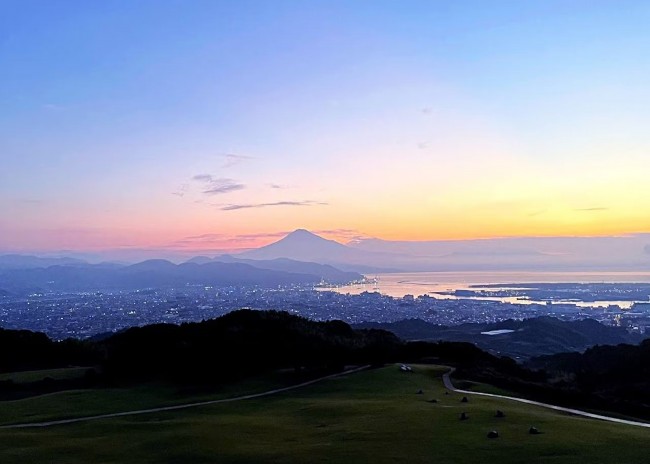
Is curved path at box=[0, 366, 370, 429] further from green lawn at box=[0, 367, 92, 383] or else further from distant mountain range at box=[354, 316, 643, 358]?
distant mountain range at box=[354, 316, 643, 358]

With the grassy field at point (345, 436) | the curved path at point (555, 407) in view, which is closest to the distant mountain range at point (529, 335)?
the curved path at point (555, 407)

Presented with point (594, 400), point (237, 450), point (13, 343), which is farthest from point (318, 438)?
point (13, 343)

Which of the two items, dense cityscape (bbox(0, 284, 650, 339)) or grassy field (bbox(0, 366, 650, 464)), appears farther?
dense cityscape (bbox(0, 284, 650, 339))

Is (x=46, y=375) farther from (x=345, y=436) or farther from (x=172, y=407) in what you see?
(x=345, y=436)

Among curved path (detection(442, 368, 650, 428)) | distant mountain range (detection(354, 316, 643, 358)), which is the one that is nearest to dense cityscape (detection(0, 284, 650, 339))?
distant mountain range (detection(354, 316, 643, 358))

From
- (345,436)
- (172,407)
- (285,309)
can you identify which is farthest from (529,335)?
(345,436)

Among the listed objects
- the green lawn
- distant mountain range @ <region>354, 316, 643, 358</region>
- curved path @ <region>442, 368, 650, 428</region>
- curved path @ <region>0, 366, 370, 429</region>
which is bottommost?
distant mountain range @ <region>354, 316, 643, 358</region>

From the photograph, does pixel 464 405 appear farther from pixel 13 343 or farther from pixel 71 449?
pixel 13 343
